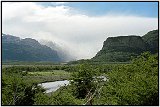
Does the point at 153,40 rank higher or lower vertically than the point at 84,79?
higher

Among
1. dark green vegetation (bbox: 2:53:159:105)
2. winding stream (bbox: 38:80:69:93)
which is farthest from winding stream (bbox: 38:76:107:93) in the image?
dark green vegetation (bbox: 2:53:159:105)

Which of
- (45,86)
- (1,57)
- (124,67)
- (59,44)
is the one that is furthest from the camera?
(45,86)

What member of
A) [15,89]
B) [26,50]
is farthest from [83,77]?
[26,50]

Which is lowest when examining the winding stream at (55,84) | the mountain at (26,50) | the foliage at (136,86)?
the winding stream at (55,84)

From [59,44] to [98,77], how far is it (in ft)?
5.17

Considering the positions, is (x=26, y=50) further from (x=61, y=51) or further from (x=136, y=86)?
(x=136, y=86)

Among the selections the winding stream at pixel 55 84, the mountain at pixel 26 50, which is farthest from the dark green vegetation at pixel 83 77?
the winding stream at pixel 55 84

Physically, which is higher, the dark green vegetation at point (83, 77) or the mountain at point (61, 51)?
the mountain at point (61, 51)

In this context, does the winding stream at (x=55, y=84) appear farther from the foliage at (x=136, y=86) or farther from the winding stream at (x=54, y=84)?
the foliage at (x=136, y=86)

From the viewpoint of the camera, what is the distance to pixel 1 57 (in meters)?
2.94

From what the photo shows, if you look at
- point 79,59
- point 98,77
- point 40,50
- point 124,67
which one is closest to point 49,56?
point 40,50

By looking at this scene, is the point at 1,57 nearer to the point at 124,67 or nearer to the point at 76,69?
the point at 76,69

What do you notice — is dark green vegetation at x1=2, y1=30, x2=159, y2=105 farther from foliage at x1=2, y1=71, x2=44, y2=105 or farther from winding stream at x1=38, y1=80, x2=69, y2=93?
winding stream at x1=38, y1=80, x2=69, y2=93

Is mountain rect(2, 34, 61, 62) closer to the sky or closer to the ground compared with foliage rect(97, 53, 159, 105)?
closer to the sky
